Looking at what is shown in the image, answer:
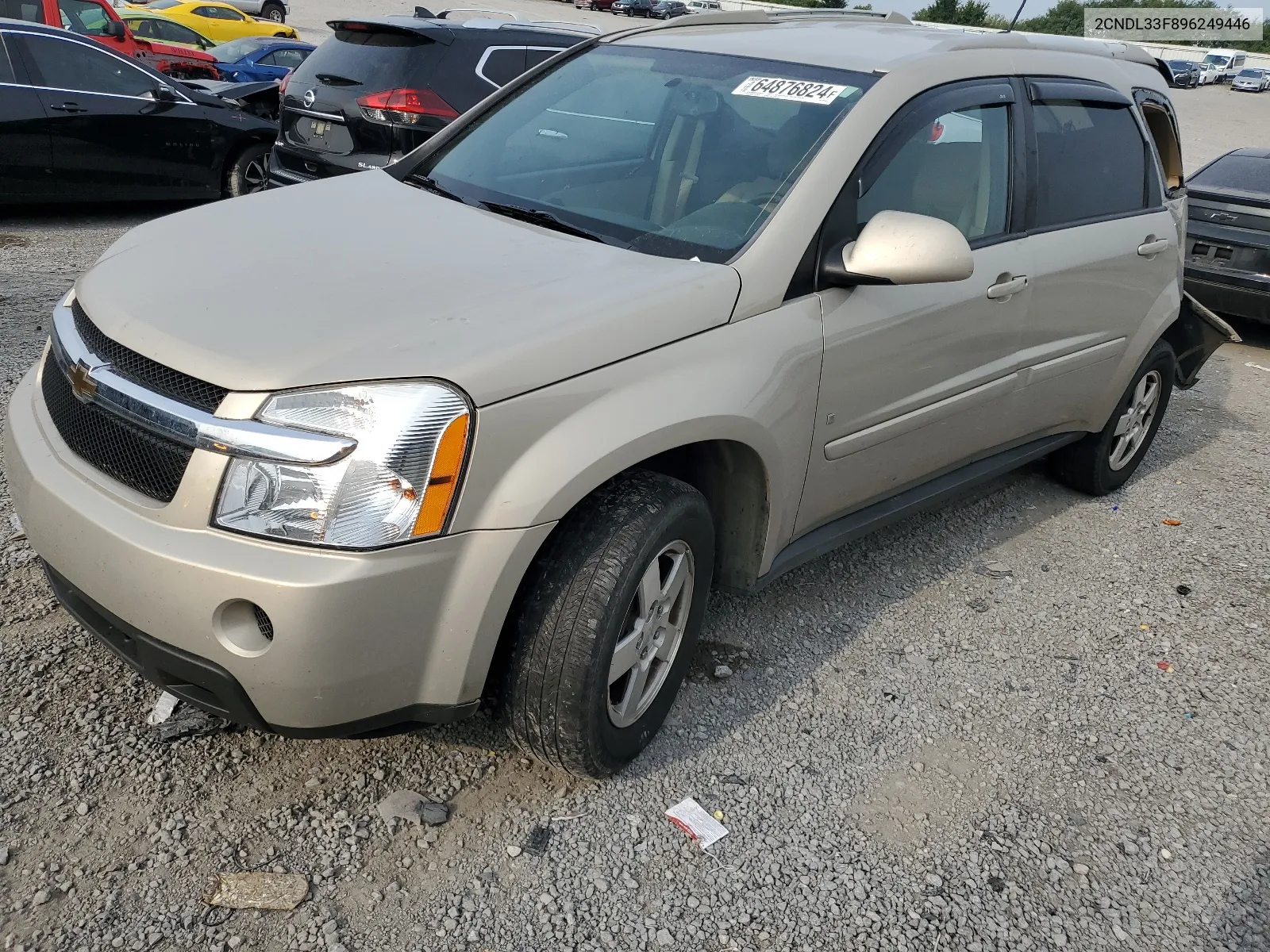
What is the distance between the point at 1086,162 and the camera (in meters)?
4.11

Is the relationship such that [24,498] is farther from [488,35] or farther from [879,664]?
[488,35]

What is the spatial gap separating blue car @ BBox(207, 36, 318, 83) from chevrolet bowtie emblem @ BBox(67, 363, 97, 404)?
15904 millimetres

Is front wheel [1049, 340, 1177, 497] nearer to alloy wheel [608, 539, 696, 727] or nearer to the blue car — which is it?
alloy wheel [608, 539, 696, 727]

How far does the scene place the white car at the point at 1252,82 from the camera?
4659 cm

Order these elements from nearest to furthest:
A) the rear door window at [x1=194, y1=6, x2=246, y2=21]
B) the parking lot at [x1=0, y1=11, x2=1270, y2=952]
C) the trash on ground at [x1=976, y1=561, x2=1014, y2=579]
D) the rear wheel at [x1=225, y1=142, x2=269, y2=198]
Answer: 1. the parking lot at [x1=0, y1=11, x2=1270, y2=952]
2. the trash on ground at [x1=976, y1=561, x2=1014, y2=579]
3. the rear wheel at [x1=225, y1=142, x2=269, y2=198]
4. the rear door window at [x1=194, y1=6, x2=246, y2=21]

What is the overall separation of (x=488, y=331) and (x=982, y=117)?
A: 6.90ft

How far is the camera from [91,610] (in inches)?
95.0

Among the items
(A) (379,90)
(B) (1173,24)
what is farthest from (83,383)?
(B) (1173,24)

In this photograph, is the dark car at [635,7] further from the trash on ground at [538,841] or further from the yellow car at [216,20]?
the trash on ground at [538,841]

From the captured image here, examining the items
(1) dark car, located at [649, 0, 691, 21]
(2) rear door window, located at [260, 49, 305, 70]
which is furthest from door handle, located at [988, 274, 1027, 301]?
(1) dark car, located at [649, 0, 691, 21]

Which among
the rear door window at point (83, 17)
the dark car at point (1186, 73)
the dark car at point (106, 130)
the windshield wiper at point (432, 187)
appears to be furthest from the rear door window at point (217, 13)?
the dark car at point (1186, 73)

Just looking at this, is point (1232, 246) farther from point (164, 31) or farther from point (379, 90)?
point (164, 31)

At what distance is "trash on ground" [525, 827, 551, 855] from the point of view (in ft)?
8.43

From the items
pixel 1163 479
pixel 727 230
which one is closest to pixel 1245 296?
pixel 1163 479
